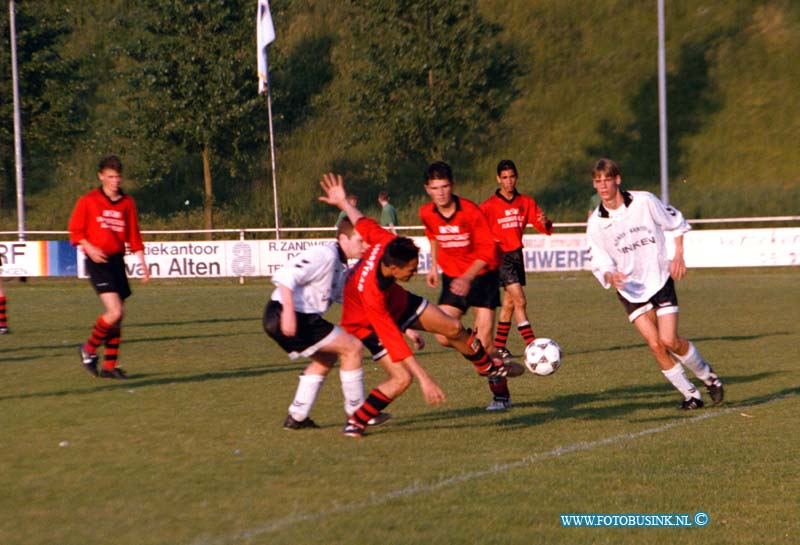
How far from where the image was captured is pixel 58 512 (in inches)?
219

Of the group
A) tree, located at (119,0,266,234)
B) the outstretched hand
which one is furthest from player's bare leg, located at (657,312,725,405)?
tree, located at (119,0,266,234)

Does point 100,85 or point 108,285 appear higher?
point 100,85

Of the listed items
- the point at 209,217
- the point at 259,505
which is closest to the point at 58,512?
the point at 259,505

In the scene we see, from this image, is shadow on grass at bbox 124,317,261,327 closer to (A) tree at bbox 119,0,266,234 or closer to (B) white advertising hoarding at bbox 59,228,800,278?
(B) white advertising hoarding at bbox 59,228,800,278

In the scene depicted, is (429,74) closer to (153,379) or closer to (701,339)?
(701,339)

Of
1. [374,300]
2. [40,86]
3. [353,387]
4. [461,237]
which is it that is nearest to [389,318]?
[374,300]

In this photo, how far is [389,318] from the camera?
24.0ft

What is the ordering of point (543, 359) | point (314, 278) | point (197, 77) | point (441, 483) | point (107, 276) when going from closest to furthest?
point (441, 483) < point (314, 278) < point (543, 359) < point (107, 276) < point (197, 77)

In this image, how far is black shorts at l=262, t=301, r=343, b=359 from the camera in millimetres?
7629

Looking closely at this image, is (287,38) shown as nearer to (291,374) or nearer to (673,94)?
(673,94)

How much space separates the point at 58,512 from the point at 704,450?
3.94 m

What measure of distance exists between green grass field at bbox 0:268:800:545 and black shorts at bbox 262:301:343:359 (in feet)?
2.06

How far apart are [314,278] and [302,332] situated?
0.40 meters

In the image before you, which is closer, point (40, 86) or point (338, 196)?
point (338, 196)
